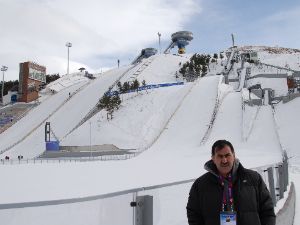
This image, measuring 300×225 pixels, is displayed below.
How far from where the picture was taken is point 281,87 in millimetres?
50969

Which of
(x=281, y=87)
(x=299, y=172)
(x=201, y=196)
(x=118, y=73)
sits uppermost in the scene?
(x=118, y=73)

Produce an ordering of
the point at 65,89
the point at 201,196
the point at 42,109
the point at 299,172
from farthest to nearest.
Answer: the point at 65,89 < the point at 42,109 < the point at 299,172 < the point at 201,196

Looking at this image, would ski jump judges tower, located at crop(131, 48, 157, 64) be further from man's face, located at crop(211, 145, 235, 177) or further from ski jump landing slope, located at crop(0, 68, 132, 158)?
man's face, located at crop(211, 145, 235, 177)

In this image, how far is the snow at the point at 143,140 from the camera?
4590 millimetres

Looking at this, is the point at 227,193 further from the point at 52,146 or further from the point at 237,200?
the point at 52,146

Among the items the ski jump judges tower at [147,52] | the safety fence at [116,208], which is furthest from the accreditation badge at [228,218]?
the ski jump judges tower at [147,52]

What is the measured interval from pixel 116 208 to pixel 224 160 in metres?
0.91

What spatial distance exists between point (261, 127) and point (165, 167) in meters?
13.9

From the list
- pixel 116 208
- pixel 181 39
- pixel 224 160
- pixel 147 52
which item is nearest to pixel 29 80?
pixel 147 52

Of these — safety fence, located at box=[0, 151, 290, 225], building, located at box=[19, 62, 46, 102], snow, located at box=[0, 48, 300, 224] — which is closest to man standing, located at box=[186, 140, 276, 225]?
safety fence, located at box=[0, 151, 290, 225]

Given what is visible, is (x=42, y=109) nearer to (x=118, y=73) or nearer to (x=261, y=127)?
(x=118, y=73)

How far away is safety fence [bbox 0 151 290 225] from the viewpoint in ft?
8.78

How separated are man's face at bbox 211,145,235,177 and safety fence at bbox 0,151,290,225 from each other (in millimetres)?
694

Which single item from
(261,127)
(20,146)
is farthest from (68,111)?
(261,127)
